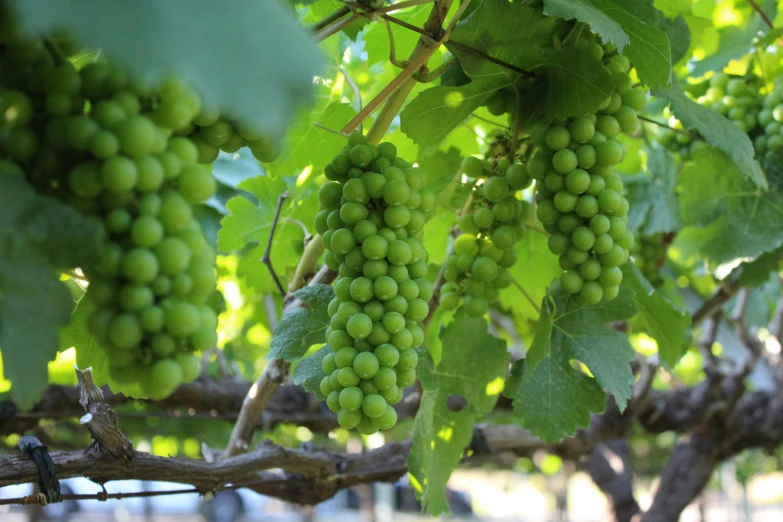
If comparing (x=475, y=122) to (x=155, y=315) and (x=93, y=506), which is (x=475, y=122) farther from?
(x=93, y=506)

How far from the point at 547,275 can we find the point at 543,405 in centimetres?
46

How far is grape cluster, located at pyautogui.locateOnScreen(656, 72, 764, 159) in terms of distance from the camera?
6.65 ft

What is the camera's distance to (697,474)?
11.1 feet

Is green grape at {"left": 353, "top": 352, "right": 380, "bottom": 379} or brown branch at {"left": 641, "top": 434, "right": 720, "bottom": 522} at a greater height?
brown branch at {"left": 641, "top": 434, "right": 720, "bottom": 522}

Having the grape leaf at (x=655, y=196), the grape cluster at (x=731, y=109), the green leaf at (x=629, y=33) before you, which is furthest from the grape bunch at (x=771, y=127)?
the green leaf at (x=629, y=33)

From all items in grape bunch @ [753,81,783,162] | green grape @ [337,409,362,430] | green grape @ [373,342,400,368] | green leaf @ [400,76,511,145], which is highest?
grape bunch @ [753,81,783,162]

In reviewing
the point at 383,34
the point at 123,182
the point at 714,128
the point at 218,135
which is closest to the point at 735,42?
the point at 714,128

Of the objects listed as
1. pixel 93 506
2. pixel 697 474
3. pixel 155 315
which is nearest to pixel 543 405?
pixel 155 315

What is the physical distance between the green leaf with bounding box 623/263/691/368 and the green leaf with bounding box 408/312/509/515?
35 cm

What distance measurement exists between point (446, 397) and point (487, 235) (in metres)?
0.48

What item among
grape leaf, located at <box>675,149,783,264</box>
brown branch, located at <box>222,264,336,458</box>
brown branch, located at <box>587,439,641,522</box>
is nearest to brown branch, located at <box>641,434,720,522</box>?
brown branch, located at <box>587,439,641,522</box>

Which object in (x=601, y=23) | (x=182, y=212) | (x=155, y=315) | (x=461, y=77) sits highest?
(x=461, y=77)

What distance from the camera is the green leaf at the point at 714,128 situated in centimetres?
144

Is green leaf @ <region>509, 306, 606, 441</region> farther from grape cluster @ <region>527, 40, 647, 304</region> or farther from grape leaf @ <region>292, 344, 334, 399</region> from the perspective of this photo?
grape leaf @ <region>292, 344, 334, 399</region>
